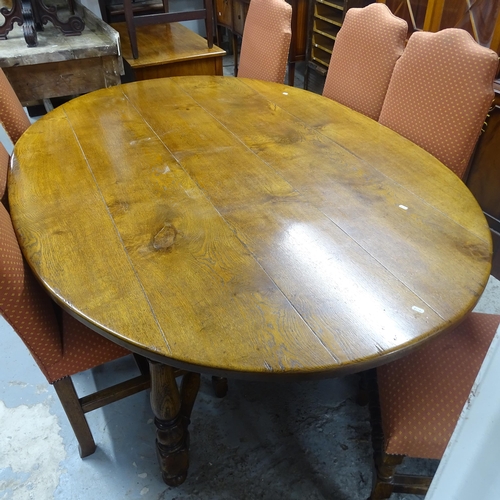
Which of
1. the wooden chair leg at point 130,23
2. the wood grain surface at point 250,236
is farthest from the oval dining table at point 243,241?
the wooden chair leg at point 130,23

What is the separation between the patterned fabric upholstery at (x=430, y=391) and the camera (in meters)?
0.91

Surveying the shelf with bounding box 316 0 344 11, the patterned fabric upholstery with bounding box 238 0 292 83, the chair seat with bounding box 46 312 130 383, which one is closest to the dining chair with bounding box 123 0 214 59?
the patterned fabric upholstery with bounding box 238 0 292 83

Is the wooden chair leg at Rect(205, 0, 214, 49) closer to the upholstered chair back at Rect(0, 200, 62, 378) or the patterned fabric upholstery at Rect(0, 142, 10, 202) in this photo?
the patterned fabric upholstery at Rect(0, 142, 10, 202)

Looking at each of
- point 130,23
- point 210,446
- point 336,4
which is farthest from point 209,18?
point 210,446

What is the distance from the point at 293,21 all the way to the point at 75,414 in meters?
3.15

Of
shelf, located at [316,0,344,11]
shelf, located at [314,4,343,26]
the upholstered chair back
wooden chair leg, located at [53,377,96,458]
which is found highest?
shelf, located at [316,0,344,11]

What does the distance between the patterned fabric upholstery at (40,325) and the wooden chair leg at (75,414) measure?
0.20ft

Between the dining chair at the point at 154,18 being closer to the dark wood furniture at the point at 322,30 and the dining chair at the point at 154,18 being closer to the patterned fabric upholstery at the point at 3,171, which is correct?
the dark wood furniture at the point at 322,30

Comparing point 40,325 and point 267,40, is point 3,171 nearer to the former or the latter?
point 40,325

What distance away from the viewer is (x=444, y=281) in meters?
0.88

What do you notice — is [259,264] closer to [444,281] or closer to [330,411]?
[444,281]

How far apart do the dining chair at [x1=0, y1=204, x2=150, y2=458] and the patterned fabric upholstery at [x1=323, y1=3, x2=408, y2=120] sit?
1314 mm

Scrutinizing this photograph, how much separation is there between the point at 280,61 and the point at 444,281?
4.81ft

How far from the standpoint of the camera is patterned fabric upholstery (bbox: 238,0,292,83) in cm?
196
